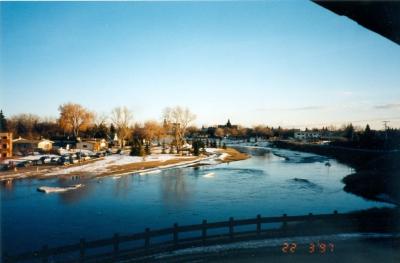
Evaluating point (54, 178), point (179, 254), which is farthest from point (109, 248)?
point (54, 178)

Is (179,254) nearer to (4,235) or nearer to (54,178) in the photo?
(4,235)

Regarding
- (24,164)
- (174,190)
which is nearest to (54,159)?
(24,164)

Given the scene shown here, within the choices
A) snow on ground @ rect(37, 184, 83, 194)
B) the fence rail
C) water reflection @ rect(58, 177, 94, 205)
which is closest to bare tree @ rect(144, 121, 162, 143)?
water reflection @ rect(58, 177, 94, 205)

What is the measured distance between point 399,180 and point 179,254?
35324 mm

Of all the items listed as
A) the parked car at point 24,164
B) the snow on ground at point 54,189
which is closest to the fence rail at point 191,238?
the snow on ground at point 54,189

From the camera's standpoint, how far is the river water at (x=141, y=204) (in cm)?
1967

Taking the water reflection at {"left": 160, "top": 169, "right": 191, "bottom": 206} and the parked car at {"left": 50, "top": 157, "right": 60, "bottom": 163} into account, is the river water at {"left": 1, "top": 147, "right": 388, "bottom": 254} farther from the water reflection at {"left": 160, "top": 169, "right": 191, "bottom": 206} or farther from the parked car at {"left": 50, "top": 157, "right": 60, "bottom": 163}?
the parked car at {"left": 50, "top": 157, "right": 60, "bottom": 163}

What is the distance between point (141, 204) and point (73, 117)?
249 feet

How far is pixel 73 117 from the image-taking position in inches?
3725

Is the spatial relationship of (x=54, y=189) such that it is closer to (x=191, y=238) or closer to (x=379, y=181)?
(x=191, y=238)
